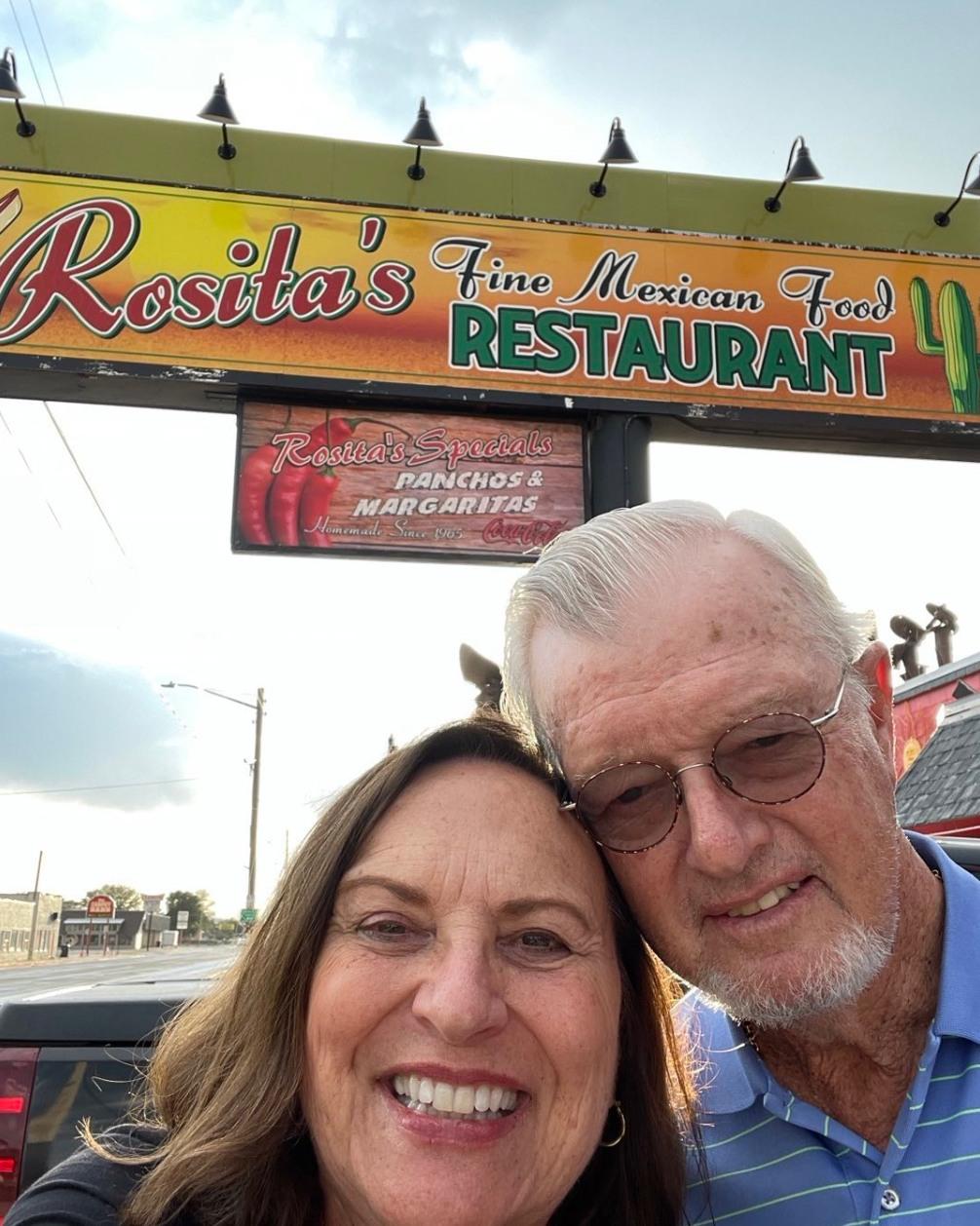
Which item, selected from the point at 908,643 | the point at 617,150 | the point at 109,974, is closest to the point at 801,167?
the point at 617,150

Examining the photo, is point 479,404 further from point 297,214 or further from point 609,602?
point 609,602

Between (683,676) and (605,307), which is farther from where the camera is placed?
(605,307)

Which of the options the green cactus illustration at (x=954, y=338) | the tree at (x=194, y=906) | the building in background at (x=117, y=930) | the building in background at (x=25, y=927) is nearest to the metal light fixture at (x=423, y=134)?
the green cactus illustration at (x=954, y=338)

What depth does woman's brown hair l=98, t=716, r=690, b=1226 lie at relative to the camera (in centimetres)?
170

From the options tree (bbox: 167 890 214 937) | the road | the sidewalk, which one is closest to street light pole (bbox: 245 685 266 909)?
the road

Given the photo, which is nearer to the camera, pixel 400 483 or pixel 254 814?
pixel 400 483

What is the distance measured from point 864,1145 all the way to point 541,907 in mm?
739

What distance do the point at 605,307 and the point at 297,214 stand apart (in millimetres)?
2290

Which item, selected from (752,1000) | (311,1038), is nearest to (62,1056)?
(311,1038)

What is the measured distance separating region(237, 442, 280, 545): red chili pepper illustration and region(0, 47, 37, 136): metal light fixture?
2812mm

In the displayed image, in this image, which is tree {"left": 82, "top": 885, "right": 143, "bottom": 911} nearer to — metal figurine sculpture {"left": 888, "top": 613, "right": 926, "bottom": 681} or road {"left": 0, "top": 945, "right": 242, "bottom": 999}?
road {"left": 0, "top": 945, "right": 242, "bottom": 999}

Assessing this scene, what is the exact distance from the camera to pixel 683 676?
1901mm

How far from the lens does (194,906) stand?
11338 centimetres

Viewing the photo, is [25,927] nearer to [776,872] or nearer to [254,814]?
[254,814]
